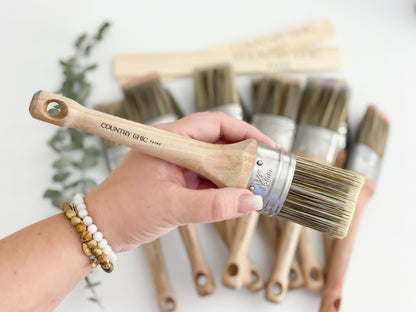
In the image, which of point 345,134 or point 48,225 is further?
point 345,134

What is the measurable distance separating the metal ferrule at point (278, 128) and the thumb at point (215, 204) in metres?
0.50

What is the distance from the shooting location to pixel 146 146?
3.07 ft

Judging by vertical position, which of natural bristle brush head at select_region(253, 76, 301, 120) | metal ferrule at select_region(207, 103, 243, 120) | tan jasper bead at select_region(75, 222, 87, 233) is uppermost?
natural bristle brush head at select_region(253, 76, 301, 120)

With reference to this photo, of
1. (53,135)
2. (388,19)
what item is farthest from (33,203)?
(388,19)

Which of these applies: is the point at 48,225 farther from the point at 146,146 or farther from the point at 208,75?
the point at 208,75

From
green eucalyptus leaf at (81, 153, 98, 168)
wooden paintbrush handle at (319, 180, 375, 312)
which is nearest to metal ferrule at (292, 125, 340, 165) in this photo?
wooden paintbrush handle at (319, 180, 375, 312)

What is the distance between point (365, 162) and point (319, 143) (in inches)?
7.1

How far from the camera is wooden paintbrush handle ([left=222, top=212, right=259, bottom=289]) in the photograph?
1327mm

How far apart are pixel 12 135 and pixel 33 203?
0.27 metres

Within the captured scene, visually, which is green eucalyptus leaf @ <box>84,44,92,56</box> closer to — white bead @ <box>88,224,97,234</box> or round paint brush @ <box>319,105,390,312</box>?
white bead @ <box>88,224,97,234</box>

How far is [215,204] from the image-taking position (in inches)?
36.4

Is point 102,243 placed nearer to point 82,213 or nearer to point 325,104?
point 82,213

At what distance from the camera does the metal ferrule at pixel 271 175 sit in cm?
98

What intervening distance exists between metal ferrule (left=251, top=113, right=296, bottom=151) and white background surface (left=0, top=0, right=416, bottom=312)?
0.23 m
